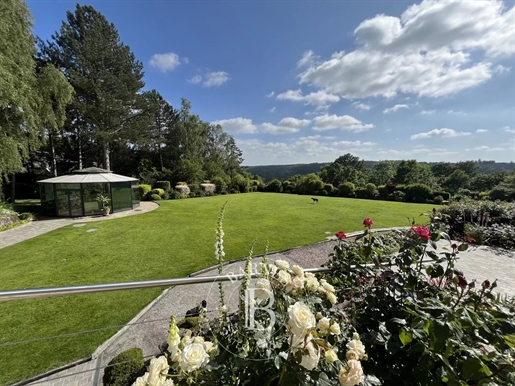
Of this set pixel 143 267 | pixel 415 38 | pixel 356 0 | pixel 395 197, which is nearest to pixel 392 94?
pixel 415 38

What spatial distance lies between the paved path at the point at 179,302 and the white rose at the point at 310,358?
728 millimetres

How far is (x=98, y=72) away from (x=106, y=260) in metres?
18.3

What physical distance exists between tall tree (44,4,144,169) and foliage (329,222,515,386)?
21.5 m

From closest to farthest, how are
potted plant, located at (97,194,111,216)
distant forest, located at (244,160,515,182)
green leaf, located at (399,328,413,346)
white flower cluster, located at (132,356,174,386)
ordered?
white flower cluster, located at (132,356,174,386)
green leaf, located at (399,328,413,346)
potted plant, located at (97,194,111,216)
distant forest, located at (244,160,515,182)

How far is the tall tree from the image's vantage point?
17328 millimetres

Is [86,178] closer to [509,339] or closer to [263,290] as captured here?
[263,290]

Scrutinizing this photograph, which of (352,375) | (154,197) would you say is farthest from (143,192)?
(352,375)

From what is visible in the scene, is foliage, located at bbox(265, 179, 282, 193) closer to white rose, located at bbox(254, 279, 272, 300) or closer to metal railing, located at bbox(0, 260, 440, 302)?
metal railing, located at bbox(0, 260, 440, 302)


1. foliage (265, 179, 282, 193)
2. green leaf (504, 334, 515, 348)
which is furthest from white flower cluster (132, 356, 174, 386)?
foliage (265, 179, 282, 193)

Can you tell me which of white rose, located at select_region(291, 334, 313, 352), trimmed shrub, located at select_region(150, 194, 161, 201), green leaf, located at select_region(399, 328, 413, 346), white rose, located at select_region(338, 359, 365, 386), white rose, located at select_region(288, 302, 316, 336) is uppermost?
white rose, located at select_region(288, 302, 316, 336)

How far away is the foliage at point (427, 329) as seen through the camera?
2.69 feet

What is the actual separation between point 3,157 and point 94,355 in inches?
410

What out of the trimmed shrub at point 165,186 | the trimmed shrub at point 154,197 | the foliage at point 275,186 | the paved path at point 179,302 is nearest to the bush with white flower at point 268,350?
the paved path at point 179,302

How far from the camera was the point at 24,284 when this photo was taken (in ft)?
16.3
